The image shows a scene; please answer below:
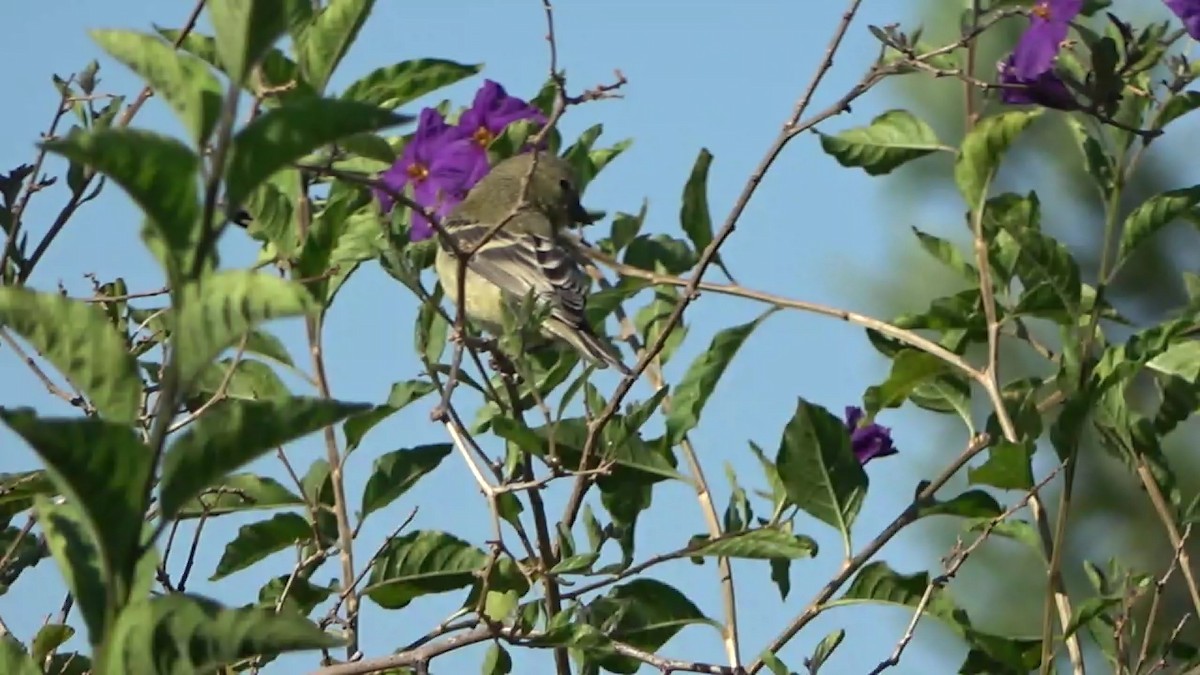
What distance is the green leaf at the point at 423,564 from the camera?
2658 mm

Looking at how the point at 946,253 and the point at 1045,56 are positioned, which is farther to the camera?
the point at 946,253

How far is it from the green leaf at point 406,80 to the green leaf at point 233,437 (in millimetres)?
1807

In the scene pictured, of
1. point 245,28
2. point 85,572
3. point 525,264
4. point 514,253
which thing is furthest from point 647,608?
point 514,253

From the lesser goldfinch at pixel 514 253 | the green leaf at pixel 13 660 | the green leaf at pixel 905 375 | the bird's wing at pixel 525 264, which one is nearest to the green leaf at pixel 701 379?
the green leaf at pixel 905 375

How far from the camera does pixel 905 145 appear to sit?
3.11 metres

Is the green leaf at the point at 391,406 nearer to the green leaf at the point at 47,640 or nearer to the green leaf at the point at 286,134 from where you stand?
the green leaf at the point at 47,640

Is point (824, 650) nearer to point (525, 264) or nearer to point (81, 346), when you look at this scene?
point (81, 346)

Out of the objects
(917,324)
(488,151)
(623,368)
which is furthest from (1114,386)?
(623,368)

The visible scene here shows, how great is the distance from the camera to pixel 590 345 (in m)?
3.98

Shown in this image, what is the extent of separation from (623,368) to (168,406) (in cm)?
320

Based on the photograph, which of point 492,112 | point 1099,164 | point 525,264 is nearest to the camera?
point 1099,164

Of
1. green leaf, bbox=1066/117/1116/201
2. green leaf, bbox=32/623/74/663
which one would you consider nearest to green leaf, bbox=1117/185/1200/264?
green leaf, bbox=1066/117/1116/201

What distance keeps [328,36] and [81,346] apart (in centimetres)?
163

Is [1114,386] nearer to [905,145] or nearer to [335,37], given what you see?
[905,145]
